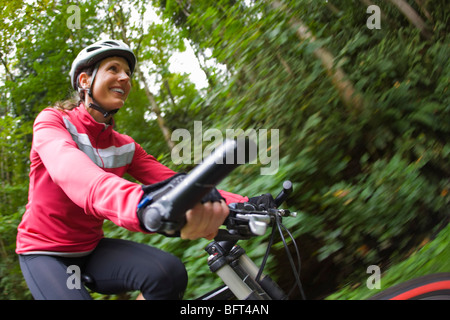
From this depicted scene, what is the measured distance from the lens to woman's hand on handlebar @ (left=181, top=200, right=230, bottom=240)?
1087mm

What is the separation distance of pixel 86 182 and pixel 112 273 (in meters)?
0.85

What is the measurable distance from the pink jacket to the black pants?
0.09 m

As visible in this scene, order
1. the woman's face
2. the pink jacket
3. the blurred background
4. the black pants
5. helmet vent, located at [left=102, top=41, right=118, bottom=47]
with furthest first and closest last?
the blurred background
helmet vent, located at [left=102, top=41, right=118, bottom=47]
the woman's face
the black pants
the pink jacket

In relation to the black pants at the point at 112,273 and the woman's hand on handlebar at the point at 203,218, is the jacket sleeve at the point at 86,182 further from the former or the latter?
the black pants at the point at 112,273

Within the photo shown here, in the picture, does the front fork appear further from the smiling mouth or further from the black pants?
the smiling mouth

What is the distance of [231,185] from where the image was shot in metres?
4.14

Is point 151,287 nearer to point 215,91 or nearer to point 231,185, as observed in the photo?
point 231,185

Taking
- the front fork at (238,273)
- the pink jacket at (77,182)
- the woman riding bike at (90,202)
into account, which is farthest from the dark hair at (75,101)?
the front fork at (238,273)

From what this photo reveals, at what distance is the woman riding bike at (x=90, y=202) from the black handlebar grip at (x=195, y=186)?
0.11 metres

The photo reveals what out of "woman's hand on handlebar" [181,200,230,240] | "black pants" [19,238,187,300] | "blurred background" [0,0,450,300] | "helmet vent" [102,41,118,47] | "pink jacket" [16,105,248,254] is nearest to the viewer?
"woman's hand on handlebar" [181,200,230,240]

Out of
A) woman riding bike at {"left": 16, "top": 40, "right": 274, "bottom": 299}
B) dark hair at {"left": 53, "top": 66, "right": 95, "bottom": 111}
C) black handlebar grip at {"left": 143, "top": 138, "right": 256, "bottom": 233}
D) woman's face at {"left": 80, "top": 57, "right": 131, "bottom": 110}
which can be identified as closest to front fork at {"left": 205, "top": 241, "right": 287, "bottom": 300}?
woman riding bike at {"left": 16, "top": 40, "right": 274, "bottom": 299}

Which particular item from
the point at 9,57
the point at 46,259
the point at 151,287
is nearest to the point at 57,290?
the point at 46,259

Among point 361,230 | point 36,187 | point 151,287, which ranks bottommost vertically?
point 361,230

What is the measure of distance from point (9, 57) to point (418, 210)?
1044cm
